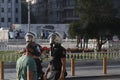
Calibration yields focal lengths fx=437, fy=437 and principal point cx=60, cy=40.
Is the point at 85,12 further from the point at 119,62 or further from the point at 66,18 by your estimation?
the point at 66,18

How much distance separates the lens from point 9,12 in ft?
451

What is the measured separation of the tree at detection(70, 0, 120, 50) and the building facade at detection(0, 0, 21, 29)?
99961 millimetres

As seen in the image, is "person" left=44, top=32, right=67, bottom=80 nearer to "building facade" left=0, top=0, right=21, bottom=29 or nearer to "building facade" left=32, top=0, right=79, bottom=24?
"building facade" left=32, top=0, right=79, bottom=24

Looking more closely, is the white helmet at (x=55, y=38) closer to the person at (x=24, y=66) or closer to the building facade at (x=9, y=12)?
the person at (x=24, y=66)

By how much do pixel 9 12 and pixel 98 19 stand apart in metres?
104

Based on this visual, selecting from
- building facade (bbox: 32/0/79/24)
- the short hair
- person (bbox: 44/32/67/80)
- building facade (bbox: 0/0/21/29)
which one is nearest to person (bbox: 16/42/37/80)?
the short hair

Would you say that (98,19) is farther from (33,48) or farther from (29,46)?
(29,46)

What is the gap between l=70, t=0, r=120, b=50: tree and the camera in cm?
3500

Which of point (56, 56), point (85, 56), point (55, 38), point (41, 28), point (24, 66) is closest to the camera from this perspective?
point (24, 66)

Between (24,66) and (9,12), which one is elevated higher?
(9,12)

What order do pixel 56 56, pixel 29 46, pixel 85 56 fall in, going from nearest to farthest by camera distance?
pixel 29 46 < pixel 56 56 < pixel 85 56

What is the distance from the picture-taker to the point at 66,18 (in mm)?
124312

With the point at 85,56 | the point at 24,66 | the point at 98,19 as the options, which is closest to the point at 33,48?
the point at 24,66

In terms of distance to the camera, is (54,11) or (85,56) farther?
(54,11)
